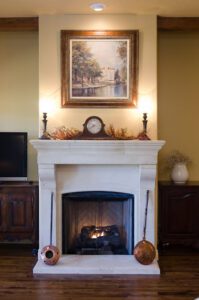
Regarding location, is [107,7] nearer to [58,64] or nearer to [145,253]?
[58,64]

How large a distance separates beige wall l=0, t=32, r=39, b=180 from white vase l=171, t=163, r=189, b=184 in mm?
1861

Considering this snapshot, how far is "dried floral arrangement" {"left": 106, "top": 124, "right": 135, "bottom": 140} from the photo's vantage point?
4.64 metres

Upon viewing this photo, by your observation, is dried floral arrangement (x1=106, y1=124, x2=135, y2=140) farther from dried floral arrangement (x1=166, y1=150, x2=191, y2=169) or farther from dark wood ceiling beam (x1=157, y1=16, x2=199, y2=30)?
dark wood ceiling beam (x1=157, y1=16, x2=199, y2=30)

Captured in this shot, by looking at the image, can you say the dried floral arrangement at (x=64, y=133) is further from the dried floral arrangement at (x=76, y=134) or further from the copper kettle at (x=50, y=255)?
the copper kettle at (x=50, y=255)

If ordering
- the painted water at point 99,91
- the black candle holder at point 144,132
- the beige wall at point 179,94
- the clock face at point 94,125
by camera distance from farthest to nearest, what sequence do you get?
the beige wall at point 179,94, the painted water at point 99,91, the clock face at point 94,125, the black candle holder at point 144,132

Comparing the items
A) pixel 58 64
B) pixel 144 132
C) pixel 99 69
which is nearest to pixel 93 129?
pixel 144 132

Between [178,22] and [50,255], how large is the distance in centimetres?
311

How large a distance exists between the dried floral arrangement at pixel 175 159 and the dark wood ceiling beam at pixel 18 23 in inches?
93.5

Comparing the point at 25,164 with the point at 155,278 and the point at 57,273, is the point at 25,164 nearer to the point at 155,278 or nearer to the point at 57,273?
the point at 57,273

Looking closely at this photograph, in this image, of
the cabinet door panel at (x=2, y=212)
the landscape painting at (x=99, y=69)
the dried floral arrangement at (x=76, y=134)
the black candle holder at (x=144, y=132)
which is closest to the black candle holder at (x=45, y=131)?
the dried floral arrangement at (x=76, y=134)

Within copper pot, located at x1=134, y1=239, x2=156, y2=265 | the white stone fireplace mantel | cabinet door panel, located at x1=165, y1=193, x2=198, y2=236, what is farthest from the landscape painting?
copper pot, located at x1=134, y1=239, x2=156, y2=265

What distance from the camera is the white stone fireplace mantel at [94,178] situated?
174 inches

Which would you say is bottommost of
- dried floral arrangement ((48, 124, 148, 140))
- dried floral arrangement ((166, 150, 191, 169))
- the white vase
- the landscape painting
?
the white vase

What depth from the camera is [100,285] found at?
4.02 metres
